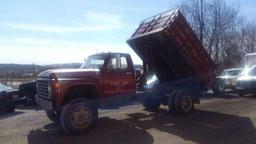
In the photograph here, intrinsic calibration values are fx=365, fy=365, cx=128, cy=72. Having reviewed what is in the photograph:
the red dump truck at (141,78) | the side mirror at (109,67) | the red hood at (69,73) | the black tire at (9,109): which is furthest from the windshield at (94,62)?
the black tire at (9,109)

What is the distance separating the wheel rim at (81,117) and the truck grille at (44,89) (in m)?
0.84

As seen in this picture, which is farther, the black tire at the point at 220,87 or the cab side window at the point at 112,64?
the black tire at the point at 220,87

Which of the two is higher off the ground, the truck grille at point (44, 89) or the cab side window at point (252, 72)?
the cab side window at point (252, 72)

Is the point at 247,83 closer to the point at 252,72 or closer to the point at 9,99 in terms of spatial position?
the point at 252,72

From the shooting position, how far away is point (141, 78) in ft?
42.7

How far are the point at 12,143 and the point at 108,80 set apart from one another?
3168 mm

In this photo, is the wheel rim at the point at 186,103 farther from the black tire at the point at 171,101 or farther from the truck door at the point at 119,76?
the truck door at the point at 119,76

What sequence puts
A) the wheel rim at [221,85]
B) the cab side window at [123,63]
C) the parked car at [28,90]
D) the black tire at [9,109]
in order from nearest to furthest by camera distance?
the cab side window at [123,63] < the black tire at [9,109] < the parked car at [28,90] < the wheel rim at [221,85]

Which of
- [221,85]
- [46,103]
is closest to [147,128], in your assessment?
[46,103]

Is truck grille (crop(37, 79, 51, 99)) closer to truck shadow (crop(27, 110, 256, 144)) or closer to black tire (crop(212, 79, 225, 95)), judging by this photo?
truck shadow (crop(27, 110, 256, 144))

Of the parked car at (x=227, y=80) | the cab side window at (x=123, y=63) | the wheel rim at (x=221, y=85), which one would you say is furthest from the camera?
the parked car at (x=227, y=80)

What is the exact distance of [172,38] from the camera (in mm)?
11750

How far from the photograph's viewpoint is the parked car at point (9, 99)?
14.1 meters

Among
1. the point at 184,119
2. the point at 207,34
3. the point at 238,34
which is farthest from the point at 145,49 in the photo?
the point at 238,34
